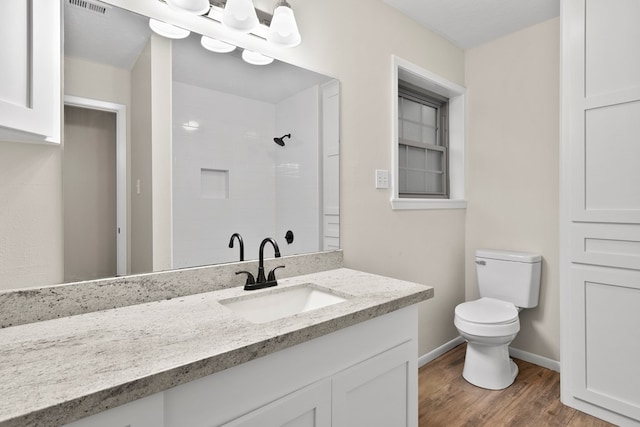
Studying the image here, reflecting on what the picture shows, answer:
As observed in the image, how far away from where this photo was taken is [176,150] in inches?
48.5

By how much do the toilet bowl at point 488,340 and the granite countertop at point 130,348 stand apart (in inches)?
41.6

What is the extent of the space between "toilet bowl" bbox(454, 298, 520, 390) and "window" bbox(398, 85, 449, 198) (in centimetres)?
96

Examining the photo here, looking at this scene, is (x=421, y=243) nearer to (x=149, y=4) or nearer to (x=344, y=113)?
(x=344, y=113)

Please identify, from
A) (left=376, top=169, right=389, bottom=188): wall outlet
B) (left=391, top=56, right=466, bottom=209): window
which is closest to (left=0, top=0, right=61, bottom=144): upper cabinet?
(left=376, top=169, right=389, bottom=188): wall outlet

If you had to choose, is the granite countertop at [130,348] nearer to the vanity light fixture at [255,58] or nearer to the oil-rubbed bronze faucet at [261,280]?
the oil-rubbed bronze faucet at [261,280]

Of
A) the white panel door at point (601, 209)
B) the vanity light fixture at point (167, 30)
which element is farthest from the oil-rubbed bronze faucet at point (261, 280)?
the white panel door at point (601, 209)

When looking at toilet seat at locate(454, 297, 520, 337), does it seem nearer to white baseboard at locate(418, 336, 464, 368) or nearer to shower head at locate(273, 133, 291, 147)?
white baseboard at locate(418, 336, 464, 368)

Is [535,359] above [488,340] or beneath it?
beneath

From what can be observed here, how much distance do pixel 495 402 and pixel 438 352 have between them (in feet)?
1.79

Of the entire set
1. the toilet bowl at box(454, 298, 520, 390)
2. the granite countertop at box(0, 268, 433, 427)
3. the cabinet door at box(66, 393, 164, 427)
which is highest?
the granite countertop at box(0, 268, 433, 427)

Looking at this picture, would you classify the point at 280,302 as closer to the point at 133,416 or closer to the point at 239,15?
the point at 133,416

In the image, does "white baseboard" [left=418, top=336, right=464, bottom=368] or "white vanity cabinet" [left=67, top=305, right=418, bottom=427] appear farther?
"white baseboard" [left=418, top=336, right=464, bottom=368]

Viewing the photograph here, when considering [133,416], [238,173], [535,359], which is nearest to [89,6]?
[238,173]

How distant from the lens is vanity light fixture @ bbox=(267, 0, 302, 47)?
1.36m
